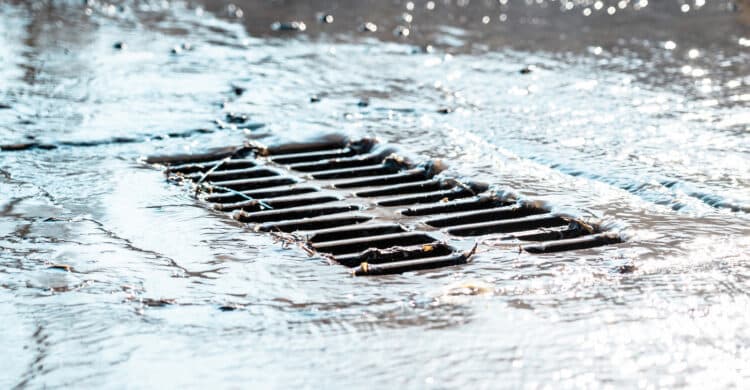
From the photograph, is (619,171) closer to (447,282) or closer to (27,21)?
(447,282)

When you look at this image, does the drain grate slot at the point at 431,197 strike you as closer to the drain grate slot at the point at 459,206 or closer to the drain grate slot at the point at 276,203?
the drain grate slot at the point at 459,206

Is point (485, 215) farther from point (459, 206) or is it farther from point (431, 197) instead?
point (431, 197)

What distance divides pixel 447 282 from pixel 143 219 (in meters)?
1.00

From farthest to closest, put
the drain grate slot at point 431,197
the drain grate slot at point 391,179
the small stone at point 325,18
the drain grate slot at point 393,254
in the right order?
the small stone at point 325,18
the drain grate slot at point 391,179
the drain grate slot at point 431,197
the drain grate slot at point 393,254

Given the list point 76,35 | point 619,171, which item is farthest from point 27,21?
point 619,171

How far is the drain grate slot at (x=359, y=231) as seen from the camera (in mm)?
2889

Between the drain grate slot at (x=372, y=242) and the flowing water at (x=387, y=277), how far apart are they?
10cm

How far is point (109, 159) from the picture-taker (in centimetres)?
366

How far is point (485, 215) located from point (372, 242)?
1.31 feet

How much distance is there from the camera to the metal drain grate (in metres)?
2.72

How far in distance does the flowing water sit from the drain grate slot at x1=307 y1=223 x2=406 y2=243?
0.17 meters

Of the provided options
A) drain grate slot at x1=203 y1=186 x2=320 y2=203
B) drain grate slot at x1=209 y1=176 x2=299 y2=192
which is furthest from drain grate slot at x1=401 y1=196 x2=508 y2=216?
drain grate slot at x1=209 y1=176 x2=299 y2=192

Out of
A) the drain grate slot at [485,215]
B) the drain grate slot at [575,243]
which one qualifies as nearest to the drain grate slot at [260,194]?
the drain grate slot at [485,215]

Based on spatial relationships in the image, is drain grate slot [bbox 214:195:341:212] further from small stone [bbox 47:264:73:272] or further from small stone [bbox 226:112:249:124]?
small stone [bbox 226:112:249:124]
